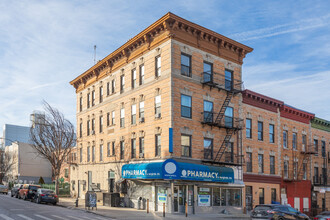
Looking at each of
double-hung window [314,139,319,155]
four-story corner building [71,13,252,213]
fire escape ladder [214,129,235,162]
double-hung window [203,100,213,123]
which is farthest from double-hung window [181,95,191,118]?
double-hung window [314,139,319,155]

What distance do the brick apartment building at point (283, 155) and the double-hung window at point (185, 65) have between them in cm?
769

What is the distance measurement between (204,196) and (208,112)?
7147mm

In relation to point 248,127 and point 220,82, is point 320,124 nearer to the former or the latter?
point 248,127

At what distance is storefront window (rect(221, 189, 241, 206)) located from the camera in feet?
107

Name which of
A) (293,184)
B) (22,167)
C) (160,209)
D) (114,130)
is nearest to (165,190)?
(160,209)

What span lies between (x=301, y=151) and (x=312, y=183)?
4.81m

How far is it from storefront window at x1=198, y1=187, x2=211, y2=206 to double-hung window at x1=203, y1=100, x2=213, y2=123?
230 inches

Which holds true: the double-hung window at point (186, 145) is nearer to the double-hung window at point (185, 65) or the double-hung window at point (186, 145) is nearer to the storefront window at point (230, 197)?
the double-hung window at point (185, 65)

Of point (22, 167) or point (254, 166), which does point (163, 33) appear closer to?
point (254, 166)

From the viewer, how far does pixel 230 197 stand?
109 ft

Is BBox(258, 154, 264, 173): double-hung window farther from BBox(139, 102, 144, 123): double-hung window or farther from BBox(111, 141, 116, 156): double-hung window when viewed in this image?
BBox(111, 141, 116, 156): double-hung window

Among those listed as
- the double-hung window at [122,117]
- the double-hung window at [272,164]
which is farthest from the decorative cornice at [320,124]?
the double-hung window at [122,117]

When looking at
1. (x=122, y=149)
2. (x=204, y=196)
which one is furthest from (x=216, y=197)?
(x=122, y=149)

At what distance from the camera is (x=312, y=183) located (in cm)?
4409
